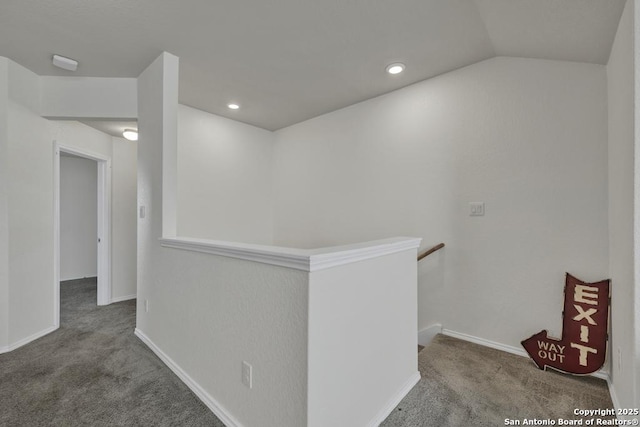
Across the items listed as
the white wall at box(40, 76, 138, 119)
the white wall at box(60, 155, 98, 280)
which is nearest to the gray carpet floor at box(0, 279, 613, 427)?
the white wall at box(40, 76, 138, 119)

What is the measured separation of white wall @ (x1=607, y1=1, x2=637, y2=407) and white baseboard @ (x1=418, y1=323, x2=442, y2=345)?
1.14 m

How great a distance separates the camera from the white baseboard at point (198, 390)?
1.55 m

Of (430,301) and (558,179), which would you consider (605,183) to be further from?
(430,301)

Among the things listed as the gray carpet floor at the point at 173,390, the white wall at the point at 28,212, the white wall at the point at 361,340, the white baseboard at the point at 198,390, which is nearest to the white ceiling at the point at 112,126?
the white wall at the point at 28,212

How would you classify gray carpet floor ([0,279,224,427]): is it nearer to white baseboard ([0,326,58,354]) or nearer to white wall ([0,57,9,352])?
white baseboard ([0,326,58,354])

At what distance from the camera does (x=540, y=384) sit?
1858 millimetres

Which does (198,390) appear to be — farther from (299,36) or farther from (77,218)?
(77,218)

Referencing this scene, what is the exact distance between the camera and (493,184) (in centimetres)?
237

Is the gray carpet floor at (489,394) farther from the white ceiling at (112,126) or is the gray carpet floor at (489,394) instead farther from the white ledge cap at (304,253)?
the white ceiling at (112,126)

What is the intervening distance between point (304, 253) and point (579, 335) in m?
2.08

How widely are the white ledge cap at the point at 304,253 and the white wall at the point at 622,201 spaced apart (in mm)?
1046

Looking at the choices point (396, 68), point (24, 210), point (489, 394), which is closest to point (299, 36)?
point (396, 68)

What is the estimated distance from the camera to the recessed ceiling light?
8.16ft

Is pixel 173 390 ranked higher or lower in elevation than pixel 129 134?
lower
